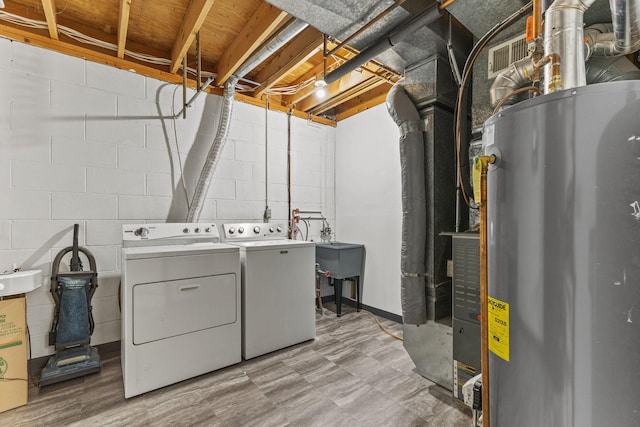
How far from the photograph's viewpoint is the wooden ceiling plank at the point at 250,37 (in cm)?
214

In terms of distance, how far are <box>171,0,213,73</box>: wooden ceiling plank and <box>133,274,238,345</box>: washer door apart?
6.20 ft

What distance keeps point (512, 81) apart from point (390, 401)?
2.00m

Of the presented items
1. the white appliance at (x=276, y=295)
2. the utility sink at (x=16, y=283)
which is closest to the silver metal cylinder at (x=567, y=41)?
the white appliance at (x=276, y=295)

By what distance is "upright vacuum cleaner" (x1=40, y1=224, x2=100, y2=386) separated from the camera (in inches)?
83.3

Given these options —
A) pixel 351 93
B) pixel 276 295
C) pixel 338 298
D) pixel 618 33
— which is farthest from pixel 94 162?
pixel 618 33

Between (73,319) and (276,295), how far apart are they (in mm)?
1549

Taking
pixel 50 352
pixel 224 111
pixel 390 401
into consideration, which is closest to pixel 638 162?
pixel 390 401

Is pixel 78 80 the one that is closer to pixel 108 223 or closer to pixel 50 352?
pixel 108 223

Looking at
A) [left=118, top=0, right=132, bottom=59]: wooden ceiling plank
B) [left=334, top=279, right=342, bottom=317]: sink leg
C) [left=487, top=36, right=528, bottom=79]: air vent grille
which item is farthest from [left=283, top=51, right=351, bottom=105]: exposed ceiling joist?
[left=334, top=279, right=342, bottom=317]: sink leg

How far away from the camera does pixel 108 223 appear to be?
2.48 m

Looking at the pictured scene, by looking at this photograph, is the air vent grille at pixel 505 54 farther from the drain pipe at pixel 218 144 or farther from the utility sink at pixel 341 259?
the utility sink at pixel 341 259

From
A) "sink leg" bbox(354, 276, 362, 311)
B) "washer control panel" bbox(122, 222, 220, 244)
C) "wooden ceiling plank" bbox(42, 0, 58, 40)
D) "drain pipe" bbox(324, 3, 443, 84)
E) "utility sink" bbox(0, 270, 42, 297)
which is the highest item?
"wooden ceiling plank" bbox(42, 0, 58, 40)

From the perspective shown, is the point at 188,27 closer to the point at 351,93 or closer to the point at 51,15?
the point at 51,15

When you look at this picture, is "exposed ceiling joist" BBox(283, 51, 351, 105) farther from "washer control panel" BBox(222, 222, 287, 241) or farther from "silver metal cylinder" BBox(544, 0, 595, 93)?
"silver metal cylinder" BBox(544, 0, 595, 93)
